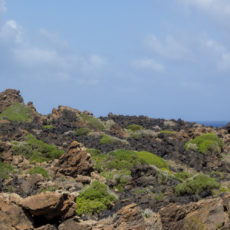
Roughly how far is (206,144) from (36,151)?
53.4 feet

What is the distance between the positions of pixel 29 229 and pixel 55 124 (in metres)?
31.3

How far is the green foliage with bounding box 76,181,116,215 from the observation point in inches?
557

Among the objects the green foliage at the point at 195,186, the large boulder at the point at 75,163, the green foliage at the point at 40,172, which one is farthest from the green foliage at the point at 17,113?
the green foliage at the point at 195,186

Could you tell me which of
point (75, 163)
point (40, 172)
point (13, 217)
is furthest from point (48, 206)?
point (75, 163)

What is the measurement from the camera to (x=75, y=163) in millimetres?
19625

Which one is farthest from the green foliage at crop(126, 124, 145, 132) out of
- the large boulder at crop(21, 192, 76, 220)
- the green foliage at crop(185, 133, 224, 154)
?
the large boulder at crop(21, 192, 76, 220)

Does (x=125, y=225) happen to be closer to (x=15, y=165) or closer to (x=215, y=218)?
(x=215, y=218)

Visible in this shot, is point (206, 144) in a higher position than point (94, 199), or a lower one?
higher

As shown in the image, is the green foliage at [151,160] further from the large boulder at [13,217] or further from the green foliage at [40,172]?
the large boulder at [13,217]

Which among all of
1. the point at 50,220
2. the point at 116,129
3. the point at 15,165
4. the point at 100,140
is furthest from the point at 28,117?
the point at 50,220

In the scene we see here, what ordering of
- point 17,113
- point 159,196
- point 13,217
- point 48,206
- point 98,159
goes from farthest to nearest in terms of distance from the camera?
point 17,113 < point 98,159 < point 159,196 < point 48,206 < point 13,217

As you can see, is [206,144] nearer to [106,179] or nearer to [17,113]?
[106,179]

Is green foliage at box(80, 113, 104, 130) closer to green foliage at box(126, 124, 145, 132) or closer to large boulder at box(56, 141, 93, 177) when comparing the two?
green foliage at box(126, 124, 145, 132)

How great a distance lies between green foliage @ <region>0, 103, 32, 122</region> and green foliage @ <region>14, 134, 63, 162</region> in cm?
1657
